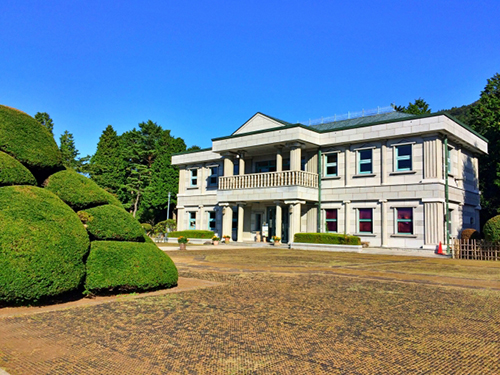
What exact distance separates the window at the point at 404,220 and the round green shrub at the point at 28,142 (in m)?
21.4

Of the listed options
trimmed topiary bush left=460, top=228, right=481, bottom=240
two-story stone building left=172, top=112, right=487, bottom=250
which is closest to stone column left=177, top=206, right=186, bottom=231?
two-story stone building left=172, top=112, right=487, bottom=250

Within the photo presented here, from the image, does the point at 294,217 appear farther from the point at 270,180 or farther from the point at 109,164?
the point at 109,164

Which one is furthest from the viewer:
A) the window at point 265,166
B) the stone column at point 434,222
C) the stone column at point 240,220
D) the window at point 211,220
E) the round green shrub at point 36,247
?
the window at point 211,220

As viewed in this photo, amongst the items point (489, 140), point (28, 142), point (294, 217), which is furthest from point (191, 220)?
point (28, 142)

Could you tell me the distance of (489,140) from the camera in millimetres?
34188

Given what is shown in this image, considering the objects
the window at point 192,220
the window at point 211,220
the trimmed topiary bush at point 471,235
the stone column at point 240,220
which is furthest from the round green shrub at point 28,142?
the window at point 192,220

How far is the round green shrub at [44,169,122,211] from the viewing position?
881 centimetres

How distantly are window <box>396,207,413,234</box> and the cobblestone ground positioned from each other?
53.0 feet

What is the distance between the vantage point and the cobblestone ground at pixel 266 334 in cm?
439

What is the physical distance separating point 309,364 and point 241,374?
0.79 metres

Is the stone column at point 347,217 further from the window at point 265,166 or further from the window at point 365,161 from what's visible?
the window at point 265,166

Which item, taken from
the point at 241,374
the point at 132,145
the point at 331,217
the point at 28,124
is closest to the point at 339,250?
the point at 331,217

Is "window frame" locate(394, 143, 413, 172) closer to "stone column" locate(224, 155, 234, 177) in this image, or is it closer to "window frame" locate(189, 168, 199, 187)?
"stone column" locate(224, 155, 234, 177)

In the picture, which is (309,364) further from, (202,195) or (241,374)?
(202,195)
